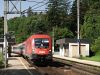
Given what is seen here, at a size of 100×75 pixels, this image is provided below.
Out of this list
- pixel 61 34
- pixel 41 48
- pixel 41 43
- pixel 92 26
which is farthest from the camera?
pixel 61 34

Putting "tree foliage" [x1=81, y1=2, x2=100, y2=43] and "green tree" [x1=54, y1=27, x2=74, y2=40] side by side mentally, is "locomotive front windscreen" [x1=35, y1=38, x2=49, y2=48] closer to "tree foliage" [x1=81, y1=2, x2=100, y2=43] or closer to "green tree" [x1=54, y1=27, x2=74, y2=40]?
"tree foliage" [x1=81, y1=2, x2=100, y2=43]

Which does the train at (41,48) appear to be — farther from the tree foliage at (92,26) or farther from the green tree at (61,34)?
the green tree at (61,34)

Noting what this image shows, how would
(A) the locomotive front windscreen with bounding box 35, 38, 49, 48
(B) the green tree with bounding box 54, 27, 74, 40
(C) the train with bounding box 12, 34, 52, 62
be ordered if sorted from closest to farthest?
(C) the train with bounding box 12, 34, 52, 62 → (A) the locomotive front windscreen with bounding box 35, 38, 49, 48 → (B) the green tree with bounding box 54, 27, 74, 40

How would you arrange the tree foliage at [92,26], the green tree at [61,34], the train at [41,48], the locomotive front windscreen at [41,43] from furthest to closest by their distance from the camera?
the green tree at [61,34] < the tree foliage at [92,26] < the locomotive front windscreen at [41,43] < the train at [41,48]

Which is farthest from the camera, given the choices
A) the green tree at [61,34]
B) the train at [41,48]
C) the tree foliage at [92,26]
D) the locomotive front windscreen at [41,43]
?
the green tree at [61,34]

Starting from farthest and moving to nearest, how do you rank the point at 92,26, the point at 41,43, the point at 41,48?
the point at 92,26 → the point at 41,43 → the point at 41,48

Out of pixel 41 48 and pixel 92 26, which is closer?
pixel 41 48

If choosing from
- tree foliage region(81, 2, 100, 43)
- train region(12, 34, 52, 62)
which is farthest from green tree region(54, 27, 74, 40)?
train region(12, 34, 52, 62)

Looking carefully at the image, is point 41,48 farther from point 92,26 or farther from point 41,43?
point 92,26

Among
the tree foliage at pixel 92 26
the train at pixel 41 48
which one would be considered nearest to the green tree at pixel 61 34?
the tree foliage at pixel 92 26

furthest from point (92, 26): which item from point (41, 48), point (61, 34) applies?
point (41, 48)

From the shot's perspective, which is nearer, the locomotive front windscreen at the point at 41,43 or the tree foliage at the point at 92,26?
the locomotive front windscreen at the point at 41,43

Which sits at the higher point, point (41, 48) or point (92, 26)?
point (92, 26)

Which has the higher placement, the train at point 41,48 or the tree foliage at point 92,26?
the tree foliage at point 92,26
